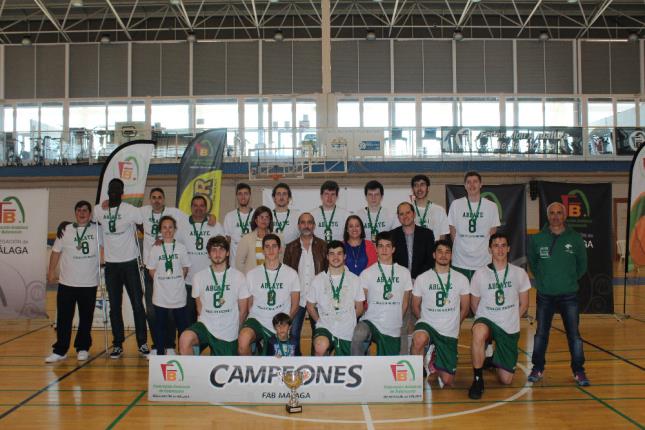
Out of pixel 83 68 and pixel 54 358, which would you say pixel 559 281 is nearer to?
pixel 54 358

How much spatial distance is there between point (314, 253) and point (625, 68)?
25.0m

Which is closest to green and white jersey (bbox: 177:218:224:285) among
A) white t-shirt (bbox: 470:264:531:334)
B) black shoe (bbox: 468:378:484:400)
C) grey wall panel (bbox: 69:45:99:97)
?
white t-shirt (bbox: 470:264:531:334)

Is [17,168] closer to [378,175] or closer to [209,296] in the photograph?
[378,175]

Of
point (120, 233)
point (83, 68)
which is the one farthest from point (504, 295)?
point (83, 68)

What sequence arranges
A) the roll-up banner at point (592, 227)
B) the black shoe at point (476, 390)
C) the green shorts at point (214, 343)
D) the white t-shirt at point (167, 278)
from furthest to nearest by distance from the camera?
the roll-up banner at point (592, 227)
the white t-shirt at point (167, 278)
the green shorts at point (214, 343)
the black shoe at point (476, 390)

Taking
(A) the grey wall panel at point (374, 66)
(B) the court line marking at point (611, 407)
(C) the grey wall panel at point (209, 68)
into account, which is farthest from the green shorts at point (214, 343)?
(C) the grey wall panel at point (209, 68)

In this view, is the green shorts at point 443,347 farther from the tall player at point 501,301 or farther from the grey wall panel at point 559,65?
the grey wall panel at point 559,65

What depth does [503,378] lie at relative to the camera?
6.09 metres

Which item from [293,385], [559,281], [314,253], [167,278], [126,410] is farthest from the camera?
[167,278]

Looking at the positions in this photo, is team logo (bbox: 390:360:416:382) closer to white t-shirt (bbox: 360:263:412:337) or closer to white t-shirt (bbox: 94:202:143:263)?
white t-shirt (bbox: 360:263:412:337)

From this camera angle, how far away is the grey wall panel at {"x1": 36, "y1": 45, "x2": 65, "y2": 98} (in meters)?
26.5

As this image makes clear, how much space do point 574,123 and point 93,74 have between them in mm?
20387

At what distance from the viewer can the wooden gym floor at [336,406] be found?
4.90 meters

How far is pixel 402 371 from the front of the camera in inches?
212
